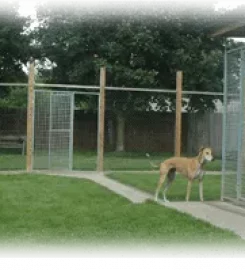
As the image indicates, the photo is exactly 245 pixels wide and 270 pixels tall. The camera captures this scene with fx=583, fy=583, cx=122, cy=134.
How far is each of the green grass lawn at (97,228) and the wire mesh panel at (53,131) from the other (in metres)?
5.26

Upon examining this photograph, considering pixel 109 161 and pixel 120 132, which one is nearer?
pixel 109 161

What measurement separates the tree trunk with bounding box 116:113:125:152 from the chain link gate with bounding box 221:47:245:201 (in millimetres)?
14044

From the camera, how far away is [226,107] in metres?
10.3

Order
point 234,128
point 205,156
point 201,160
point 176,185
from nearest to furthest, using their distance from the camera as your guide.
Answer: point 205,156, point 201,160, point 234,128, point 176,185

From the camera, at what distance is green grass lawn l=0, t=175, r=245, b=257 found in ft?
16.1

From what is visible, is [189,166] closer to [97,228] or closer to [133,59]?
[97,228]

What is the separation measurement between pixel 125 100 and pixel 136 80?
2132mm

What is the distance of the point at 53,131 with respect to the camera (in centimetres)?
1598

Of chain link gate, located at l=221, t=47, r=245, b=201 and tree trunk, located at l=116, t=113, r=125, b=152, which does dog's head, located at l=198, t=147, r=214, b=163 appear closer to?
chain link gate, located at l=221, t=47, r=245, b=201

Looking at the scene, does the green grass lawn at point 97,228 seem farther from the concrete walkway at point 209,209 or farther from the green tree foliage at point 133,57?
the green tree foliage at point 133,57

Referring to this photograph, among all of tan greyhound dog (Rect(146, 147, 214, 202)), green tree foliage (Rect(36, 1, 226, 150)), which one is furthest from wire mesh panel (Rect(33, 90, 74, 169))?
tan greyhound dog (Rect(146, 147, 214, 202))

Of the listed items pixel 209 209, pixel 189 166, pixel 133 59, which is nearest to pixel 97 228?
pixel 209 209

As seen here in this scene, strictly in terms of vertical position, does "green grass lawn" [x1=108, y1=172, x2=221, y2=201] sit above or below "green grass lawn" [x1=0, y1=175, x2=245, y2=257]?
below

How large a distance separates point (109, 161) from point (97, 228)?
14.6 m
